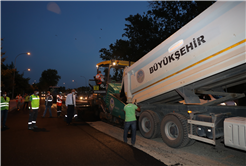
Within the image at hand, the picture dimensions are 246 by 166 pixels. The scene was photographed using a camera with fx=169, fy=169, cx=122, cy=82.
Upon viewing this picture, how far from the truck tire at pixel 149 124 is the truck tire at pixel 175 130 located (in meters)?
0.37

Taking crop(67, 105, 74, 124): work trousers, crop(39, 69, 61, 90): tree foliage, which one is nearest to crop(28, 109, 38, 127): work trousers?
crop(67, 105, 74, 124): work trousers

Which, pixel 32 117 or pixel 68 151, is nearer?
pixel 68 151

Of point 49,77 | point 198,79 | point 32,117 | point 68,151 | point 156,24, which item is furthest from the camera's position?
point 49,77

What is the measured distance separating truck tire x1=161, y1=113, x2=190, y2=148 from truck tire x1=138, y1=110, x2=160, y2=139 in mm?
367

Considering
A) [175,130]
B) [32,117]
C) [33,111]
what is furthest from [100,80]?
[175,130]

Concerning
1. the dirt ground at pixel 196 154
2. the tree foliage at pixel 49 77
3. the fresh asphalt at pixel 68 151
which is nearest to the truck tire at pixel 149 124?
the dirt ground at pixel 196 154

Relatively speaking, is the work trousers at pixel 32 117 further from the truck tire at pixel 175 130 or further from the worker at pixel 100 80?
the truck tire at pixel 175 130

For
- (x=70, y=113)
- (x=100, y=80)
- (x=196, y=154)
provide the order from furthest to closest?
(x=100, y=80), (x=70, y=113), (x=196, y=154)

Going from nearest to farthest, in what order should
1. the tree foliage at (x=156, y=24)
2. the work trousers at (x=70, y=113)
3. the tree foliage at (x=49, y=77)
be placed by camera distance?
the work trousers at (x=70, y=113), the tree foliage at (x=156, y=24), the tree foliage at (x=49, y=77)

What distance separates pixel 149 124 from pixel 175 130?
117 cm

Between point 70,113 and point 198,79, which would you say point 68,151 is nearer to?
point 198,79

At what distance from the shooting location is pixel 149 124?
5.76 meters

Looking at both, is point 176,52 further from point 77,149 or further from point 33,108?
point 33,108

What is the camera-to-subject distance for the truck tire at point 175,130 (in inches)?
174
